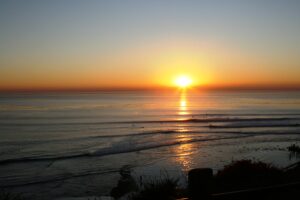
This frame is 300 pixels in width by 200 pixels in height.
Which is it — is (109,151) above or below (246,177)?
below

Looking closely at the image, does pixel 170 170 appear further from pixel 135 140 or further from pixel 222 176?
pixel 135 140

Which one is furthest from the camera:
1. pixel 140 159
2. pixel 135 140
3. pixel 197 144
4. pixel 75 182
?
pixel 135 140

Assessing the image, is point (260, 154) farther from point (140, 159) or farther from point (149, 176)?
point (149, 176)

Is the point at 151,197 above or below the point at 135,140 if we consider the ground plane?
above

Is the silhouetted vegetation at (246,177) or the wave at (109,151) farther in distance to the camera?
the wave at (109,151)

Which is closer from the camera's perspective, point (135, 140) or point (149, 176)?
point (149, 176)

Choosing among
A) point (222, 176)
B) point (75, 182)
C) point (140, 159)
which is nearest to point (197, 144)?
point (140, 159)

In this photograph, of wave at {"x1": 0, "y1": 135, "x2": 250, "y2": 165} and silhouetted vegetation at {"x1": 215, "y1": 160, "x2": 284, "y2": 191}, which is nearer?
silhouetted vegetation at {"x1": 215, "y1": 160, "x2": 284, "y2": 191}

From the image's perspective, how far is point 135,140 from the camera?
2919 centimetres

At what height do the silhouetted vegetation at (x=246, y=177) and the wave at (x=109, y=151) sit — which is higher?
the silhouetted vegetation at (x=246, y=177)

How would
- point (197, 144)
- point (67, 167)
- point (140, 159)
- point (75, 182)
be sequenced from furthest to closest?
point (197, 144), point (140, 159), point (67, 167), point (75, 182)

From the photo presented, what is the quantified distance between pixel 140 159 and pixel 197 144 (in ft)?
24.5

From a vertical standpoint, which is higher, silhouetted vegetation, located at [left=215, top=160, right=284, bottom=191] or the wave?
silhouetted vegetation, located at [left=215, top=160, right=284, bottom=191]

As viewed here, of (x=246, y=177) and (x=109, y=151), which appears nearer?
(x=246, y=177)
